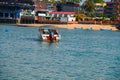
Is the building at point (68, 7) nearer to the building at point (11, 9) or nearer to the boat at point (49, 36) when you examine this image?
the building at point (11, 9)

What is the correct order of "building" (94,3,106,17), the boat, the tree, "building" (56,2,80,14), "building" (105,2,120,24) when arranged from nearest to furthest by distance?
the boat
"building" (105,2,120,24)
the tree
"building" (56,2,80,14)
"building" (94,3,106,17)

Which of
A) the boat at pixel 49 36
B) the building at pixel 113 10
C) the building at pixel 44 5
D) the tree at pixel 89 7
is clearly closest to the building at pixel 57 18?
the tree at pixel 89 7

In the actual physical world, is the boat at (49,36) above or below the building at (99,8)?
above

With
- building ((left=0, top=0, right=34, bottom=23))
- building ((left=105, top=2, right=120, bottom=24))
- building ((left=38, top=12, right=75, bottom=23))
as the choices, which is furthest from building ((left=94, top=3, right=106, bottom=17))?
building ((left=0, top=0, right=34, bottom=23))

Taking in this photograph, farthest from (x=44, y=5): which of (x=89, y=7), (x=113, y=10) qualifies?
(x=113, y=10)

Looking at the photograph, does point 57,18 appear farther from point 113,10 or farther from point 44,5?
point 113,10

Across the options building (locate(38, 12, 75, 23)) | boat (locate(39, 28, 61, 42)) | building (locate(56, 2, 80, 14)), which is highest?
boat (locate(39, 28, 61, 42))

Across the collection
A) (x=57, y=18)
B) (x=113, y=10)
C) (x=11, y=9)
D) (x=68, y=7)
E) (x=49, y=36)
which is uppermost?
(x=49, y=36)

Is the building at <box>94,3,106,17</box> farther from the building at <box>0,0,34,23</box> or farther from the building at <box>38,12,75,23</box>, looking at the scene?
the building at <box>0,0,34,23</box>

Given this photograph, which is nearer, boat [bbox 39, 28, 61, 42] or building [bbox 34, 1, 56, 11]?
boat [bbox 39, 28, 61, 42]

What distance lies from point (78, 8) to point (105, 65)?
150214 millimetres

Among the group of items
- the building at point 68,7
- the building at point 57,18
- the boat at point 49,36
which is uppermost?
the boat at point 49,36

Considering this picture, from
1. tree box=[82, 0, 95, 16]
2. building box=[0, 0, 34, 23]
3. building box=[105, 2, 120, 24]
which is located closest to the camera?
building box=[0, 0, 34, 23]

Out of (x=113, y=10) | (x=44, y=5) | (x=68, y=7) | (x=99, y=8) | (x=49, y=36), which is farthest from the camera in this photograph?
(x=99, y=8)
